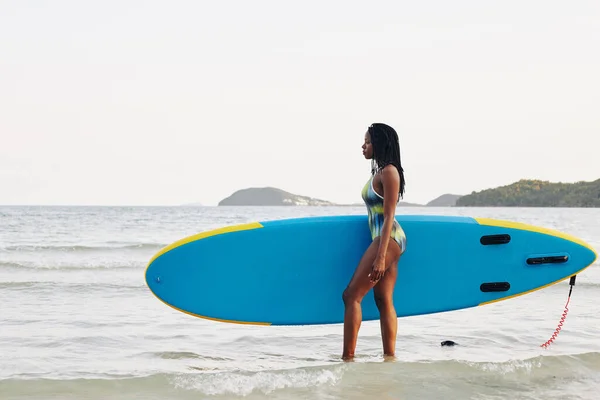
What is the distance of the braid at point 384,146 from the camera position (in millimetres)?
3697

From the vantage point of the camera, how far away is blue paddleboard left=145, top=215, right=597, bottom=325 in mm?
4477

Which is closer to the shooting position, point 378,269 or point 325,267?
point 378,269

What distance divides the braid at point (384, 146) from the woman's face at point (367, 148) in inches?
1.0

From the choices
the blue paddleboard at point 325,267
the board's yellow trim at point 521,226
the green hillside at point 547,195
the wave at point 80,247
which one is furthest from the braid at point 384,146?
the green hillside at point 547,195

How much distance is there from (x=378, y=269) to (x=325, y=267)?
0.82m

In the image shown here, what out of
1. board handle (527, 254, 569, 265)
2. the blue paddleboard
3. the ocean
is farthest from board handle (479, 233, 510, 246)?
the ocean

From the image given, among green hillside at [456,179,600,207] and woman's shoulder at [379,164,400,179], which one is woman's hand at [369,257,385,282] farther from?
green hillside at [456,179,600,207]

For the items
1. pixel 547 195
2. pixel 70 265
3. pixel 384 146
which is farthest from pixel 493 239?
pixel 547 195

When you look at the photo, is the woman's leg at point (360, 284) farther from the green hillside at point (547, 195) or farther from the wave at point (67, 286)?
the green hillside at point (547, 195)

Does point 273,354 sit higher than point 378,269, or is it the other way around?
point 378,269

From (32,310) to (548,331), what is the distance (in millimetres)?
4472

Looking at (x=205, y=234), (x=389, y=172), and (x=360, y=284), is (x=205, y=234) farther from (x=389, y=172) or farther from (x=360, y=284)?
(x=389, y=172)

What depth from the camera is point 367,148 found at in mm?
3758

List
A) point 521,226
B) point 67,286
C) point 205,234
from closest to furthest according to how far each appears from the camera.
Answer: point 205,234 → point 521,226 → point 67,286
